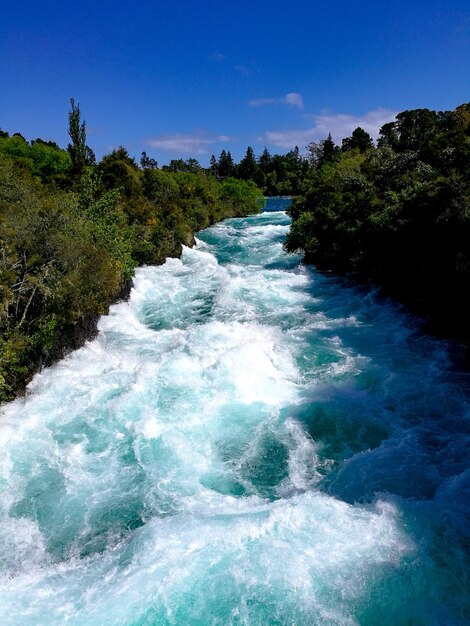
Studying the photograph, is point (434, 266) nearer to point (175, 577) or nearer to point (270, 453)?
point (270, 453)

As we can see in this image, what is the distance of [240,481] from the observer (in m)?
9.45

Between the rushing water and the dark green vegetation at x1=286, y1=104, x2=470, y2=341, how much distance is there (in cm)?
205

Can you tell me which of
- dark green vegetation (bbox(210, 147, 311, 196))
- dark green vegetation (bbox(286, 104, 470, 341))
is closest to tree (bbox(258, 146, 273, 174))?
dark green vegetation (bbox(210, 147, 311, 196))

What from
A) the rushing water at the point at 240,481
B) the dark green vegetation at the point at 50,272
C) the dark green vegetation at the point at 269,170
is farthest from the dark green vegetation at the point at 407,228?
the dark green vegetation at the point at 269,170

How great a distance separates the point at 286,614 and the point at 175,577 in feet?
5.80

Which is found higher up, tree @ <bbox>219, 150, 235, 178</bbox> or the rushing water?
tree @ <bbox>219, 150, 235, 178</bbox>

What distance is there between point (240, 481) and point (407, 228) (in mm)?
14448

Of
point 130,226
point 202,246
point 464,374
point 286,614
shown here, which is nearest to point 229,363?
point 464,374

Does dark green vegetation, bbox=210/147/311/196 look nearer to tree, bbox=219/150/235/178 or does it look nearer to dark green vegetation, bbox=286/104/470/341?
tree, bbox=219/150/235/178

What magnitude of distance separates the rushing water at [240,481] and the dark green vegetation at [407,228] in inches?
80.6

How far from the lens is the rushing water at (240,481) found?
21.8 ft

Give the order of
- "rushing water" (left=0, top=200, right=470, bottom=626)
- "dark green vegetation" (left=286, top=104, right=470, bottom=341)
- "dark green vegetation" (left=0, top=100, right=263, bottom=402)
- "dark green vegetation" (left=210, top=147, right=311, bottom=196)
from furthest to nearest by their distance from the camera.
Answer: "dark green vegetation" (left=210, top=147, right=311, bottom=196), "dark green vegetation" (left=286, top=104, right=470, bottom=341), "dark green vegetation" (left=0, top=100, right=263, bottom=402), "rushing water" (left=0, top=200, right=470, bottom=626)

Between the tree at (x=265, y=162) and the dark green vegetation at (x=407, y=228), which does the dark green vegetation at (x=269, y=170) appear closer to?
the tree at (x=265, y=162)

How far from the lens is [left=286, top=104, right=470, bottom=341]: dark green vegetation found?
1602 cm
